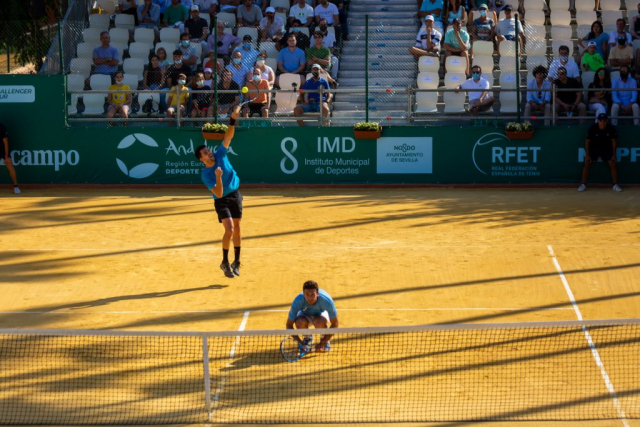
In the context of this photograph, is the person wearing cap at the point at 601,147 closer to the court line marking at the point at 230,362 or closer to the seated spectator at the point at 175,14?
the seated spectator at the point at 175,14

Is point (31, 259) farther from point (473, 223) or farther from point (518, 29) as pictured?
point (518, 29)

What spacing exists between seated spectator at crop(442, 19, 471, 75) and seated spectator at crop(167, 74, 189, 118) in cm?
671

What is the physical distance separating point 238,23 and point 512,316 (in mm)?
15372

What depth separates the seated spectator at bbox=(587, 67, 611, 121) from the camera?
21.8 m

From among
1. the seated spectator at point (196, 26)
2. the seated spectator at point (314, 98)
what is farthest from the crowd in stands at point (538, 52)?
the seated spectator at point (196, 26)

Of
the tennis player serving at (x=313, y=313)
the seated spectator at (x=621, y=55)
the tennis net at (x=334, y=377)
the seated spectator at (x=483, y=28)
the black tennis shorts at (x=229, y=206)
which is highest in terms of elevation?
the seated spectator at (x=483, y=28)

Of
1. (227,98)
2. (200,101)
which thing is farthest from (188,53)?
(227,98)

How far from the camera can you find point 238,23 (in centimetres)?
2522

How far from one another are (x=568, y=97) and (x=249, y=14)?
8.80 meters

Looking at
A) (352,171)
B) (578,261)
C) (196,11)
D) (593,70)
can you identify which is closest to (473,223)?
(578,261)

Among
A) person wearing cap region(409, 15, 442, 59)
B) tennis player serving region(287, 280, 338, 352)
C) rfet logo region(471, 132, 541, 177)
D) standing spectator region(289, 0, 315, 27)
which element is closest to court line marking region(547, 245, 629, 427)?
tennis player serving region(287, 280, 338, 352)

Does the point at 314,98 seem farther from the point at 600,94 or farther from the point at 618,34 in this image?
the point at 618,34

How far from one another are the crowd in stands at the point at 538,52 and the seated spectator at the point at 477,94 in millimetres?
24

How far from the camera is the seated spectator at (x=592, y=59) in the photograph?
22.6 metres
